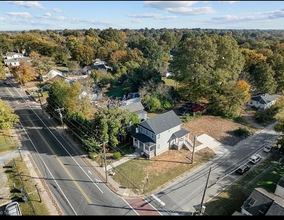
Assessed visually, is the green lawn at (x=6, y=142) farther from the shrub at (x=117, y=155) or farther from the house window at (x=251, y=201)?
the house window at (x=251, y=201)

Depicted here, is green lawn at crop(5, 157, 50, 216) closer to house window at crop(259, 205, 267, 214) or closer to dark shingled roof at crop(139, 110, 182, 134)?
dark shingled roof at crop(139, 110, 182, 134)

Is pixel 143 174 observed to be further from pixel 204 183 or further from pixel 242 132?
pixel 242 132

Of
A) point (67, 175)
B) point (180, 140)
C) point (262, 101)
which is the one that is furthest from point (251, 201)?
point (262, 101)

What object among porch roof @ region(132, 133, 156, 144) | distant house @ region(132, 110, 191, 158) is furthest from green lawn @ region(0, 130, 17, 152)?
distant house @ region(132, 110, 191, 158)

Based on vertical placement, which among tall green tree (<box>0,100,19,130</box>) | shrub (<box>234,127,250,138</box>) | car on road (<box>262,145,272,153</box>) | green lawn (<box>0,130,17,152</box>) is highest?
tall green tree (<box>0,100,19,130</box>)

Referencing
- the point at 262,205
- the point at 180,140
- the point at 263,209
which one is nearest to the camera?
the point at 263,209

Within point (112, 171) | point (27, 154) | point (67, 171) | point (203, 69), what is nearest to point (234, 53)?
point (203, 69)
